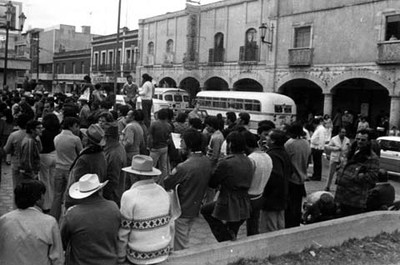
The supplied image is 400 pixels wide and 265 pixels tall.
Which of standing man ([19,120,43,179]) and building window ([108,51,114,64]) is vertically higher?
building window ([108,51,114,64])

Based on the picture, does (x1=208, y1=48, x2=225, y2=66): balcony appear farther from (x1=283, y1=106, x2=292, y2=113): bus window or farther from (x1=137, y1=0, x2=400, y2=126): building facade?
(x1=283, y1=106, x2=292, y2=113): bus window

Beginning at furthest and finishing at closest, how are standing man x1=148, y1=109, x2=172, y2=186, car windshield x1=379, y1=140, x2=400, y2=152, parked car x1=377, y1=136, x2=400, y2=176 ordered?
1. car windshield x1=379, y1=140, x2=400, y2=152
2. parked car x1=377, y1=136, x2=400, y2=176
3. standing man x1=148, y1=109, x2=172, y2=186

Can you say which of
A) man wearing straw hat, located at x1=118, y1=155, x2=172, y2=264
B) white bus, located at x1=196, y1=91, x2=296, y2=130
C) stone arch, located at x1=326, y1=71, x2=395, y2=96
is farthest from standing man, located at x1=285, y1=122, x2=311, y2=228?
stone arch, located at x1=326, y1=71, x2=395, y2=96

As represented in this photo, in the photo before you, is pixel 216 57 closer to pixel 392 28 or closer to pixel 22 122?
pixel 392 28

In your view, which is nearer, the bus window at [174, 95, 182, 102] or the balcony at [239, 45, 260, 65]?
the balcony at [239, 45, 260, 65]

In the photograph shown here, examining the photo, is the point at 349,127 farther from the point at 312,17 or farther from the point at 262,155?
the point at 262,155

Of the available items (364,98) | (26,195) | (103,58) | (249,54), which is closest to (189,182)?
(26,195)

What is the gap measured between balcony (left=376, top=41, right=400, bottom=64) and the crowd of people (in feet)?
45.0

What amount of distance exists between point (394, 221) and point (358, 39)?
54.1 ft

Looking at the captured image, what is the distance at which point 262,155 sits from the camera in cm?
573

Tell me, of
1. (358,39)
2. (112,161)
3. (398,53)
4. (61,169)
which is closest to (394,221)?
(112,161)

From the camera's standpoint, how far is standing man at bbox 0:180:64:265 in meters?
3.56

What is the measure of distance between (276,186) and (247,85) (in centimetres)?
2448

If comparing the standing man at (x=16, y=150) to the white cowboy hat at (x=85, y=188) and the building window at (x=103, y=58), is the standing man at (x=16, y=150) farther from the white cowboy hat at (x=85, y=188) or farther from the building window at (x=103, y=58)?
the building window at (x=103, y=58)
